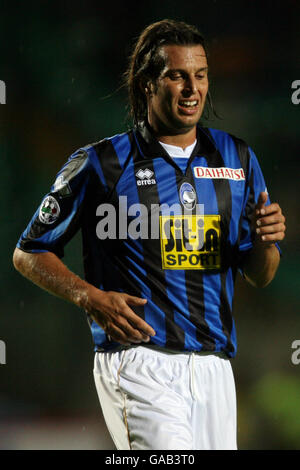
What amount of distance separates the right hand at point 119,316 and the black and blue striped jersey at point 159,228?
0.08 meters

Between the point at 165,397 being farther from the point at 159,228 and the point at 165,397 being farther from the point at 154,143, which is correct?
the point at 154,143

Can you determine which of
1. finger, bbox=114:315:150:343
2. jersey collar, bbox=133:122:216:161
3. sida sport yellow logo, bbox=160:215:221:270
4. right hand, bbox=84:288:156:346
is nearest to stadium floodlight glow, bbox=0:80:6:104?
jersey collar, bbox=133:122:216:161

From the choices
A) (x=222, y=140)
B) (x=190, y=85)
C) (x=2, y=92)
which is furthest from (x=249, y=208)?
(x=2, y=92)

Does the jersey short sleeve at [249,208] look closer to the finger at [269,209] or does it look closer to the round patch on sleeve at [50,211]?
the finger at [269,209]

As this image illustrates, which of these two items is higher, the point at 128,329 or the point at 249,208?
the point at 249,208

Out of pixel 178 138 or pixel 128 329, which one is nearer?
pixel 128 329

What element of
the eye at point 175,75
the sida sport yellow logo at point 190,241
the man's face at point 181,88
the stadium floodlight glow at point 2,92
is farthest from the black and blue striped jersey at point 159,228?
the stadium floodlight glow at point 2,92

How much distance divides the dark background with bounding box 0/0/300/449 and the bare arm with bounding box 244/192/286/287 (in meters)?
1.75

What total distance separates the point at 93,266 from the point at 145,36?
1.00 metres

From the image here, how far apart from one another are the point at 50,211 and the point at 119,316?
1.68ft

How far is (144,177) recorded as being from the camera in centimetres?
271

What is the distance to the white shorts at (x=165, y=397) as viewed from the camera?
2.39 metres

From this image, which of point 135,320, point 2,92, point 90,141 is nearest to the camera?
point 135,320

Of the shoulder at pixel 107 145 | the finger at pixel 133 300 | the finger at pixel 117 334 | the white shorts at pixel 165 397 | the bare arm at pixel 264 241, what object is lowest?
the white shorts at pixel 165 397
